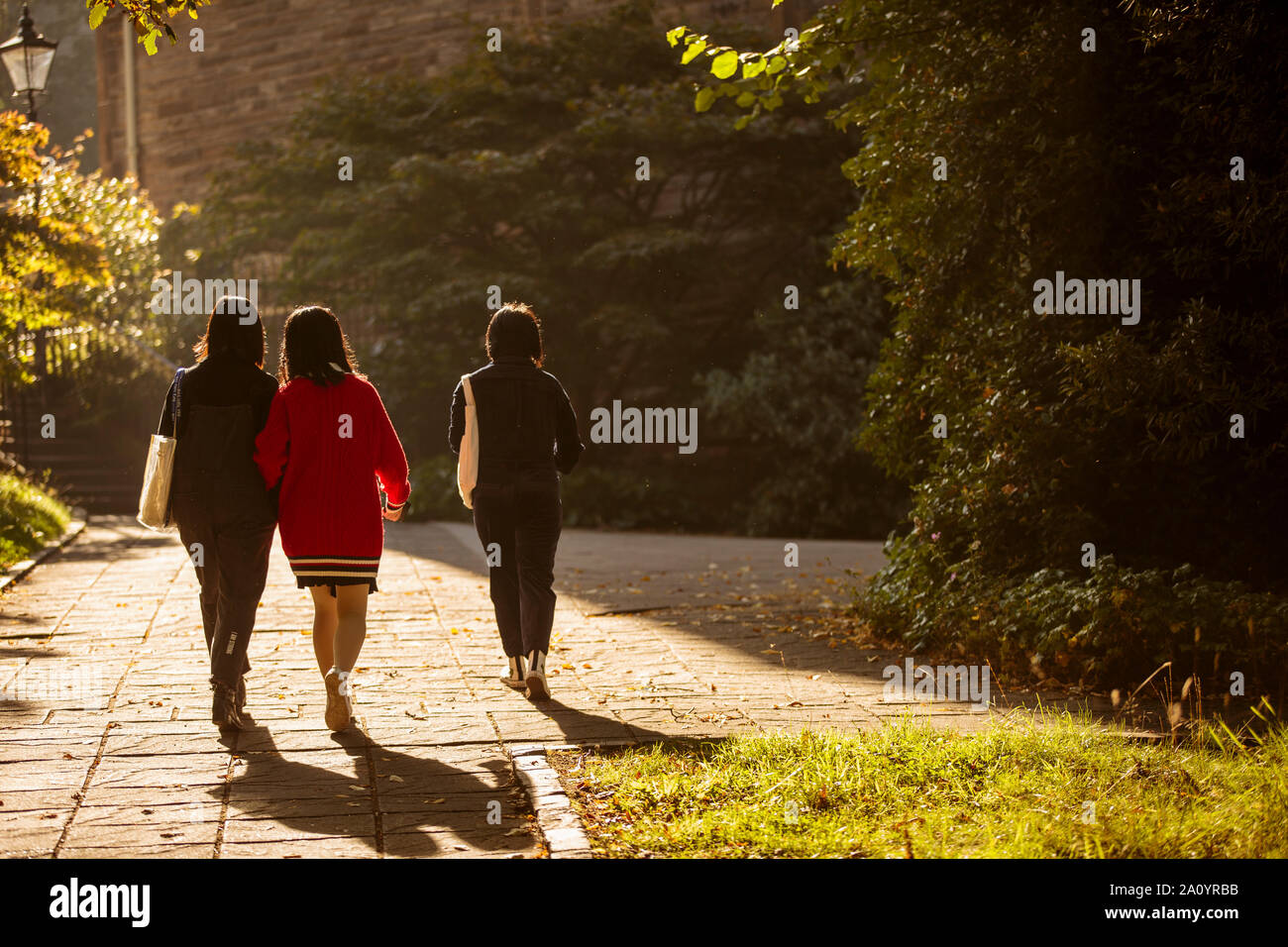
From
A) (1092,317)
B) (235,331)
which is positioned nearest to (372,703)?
(235,331)

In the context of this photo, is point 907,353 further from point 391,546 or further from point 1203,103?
point 391,546

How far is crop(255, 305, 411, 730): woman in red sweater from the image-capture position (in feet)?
18.6

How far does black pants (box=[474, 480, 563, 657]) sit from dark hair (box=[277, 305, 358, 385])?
3.45ft

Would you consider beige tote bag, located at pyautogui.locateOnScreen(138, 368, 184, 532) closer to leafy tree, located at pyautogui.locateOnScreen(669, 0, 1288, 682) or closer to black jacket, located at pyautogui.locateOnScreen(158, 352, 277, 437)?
black jacket, located at pyautogui.locateOnScreen(158, 352, 277, 437)

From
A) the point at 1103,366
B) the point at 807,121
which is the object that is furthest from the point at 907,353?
the point at 807,121

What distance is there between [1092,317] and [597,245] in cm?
1068

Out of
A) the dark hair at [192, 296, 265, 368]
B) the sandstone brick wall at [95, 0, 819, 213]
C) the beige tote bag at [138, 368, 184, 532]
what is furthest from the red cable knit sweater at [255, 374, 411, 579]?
the sandstone brick wall at [95, 0, 819, 213]

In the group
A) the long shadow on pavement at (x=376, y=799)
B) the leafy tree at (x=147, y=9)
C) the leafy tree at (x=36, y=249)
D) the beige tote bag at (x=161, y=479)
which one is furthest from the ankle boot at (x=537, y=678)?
the leafy tree at (x=36, y=249)

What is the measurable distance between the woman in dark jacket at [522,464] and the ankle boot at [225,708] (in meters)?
1.34

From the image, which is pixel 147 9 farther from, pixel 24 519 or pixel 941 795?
pixel 24 519

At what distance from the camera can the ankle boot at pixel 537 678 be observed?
21.0 ft

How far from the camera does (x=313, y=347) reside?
5.72m

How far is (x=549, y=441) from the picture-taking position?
21.6 ft

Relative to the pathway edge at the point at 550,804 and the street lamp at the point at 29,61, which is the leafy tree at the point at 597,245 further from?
the pathway edge at the point at 550,804
